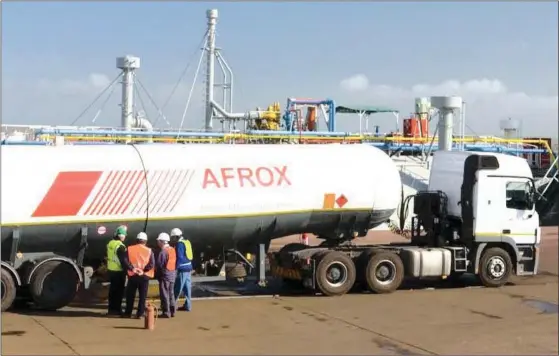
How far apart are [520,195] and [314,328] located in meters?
7.08

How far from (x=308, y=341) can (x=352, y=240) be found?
18.7 feet

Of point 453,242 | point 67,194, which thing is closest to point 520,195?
point 453,242

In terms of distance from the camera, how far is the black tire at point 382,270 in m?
14.6

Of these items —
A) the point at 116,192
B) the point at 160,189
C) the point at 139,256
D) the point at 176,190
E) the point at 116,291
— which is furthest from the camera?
the point at 176,190

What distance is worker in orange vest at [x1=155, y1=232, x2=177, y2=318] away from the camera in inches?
464

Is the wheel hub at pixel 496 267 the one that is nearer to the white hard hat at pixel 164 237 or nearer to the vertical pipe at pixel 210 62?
the white hard hat at pixel 164 237

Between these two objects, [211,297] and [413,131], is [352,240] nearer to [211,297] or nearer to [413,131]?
[211,297]

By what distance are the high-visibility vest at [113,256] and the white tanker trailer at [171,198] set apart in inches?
28.1

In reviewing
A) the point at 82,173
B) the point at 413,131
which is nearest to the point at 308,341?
the point at 82,173

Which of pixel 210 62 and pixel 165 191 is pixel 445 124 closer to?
pixel 165 191

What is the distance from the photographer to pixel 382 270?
583 inches

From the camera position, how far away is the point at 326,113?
37406 millimetres

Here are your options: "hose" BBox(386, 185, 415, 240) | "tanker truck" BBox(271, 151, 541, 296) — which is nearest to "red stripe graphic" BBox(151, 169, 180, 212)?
"tanker truck" BBox(271, 151, 541, 296)

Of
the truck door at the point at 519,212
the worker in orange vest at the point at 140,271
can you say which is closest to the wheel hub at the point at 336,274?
the truck door at the point at 519,212
